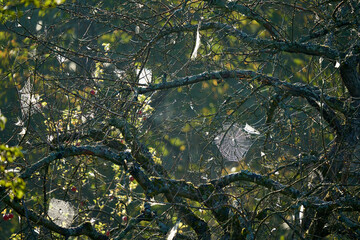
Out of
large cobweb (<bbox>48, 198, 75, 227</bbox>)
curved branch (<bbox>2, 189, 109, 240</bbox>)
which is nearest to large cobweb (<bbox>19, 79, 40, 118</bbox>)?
curved branch (<bbox>2, 189, 109, 240</bbox>)

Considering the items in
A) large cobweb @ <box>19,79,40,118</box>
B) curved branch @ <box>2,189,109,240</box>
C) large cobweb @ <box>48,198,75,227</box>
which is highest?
large cobweb @ <box>19,79,40,118</box>

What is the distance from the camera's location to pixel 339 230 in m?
4.25

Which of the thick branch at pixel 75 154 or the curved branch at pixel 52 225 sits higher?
the thick branch at pixel 75 154

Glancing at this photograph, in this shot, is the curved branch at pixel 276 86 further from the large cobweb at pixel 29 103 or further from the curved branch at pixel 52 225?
the curved branch at pixel 52 225

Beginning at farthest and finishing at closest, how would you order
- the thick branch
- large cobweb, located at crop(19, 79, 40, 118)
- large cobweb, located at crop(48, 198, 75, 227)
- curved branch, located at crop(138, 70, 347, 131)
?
curved branch, located at crop(138, 70, 347, 131), large cobweb, located at crop(48, 198, 75, 227), the thick branch, large cobweb, located at crop(19, 79, 40, 118)

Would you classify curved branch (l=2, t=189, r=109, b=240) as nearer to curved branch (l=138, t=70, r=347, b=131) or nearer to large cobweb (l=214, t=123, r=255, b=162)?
large cobweb (l=214, t=123, r=255, b=162)

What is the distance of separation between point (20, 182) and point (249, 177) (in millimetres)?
2662

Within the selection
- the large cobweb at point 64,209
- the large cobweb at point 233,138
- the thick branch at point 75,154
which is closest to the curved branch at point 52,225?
the thick branch at point 75,154

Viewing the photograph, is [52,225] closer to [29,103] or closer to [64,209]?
[64,209]

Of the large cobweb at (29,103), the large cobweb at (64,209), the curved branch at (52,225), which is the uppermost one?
the large cobweb at (29,103)

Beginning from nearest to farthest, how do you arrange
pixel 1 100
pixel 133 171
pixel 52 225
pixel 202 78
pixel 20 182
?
pixel 20 182 < pixel 52 225 < pixel 133 171 < pixel 202 78 < pixel 1 100

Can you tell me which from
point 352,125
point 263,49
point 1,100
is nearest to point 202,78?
point 263,49

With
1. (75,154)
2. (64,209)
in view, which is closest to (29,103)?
(75,154)

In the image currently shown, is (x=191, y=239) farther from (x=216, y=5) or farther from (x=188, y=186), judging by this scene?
(x=216, y=5)
